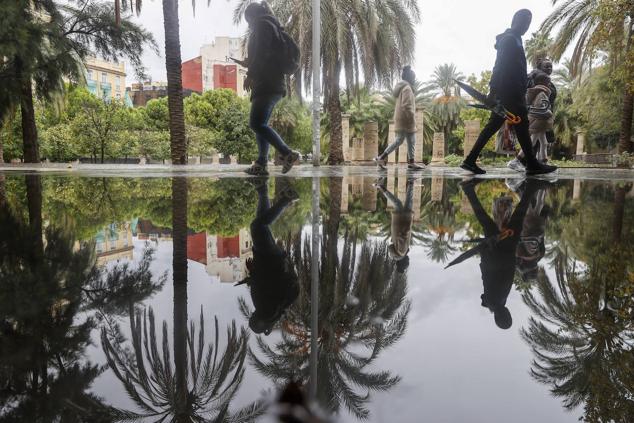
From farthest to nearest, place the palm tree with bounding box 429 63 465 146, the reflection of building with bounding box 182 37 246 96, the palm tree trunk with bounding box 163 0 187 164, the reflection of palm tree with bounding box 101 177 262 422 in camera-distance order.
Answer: the reflection of building with bounding box 182 37 246 96 → the palm tree with bounding box 429 63 465 146 → the palm tree trunk with bounding box 163 0 187 164 → the reflection of palm tree with bounding box 101 177 262 422

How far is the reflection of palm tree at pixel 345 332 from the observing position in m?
0.90

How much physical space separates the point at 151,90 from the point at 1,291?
8378cm

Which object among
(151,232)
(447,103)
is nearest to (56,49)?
(151,232)

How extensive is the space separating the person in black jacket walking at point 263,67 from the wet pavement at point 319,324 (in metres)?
4.37

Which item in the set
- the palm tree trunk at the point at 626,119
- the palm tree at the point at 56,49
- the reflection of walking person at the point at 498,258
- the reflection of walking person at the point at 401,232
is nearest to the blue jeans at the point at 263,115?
the reflection of walking person at the point at 401,232

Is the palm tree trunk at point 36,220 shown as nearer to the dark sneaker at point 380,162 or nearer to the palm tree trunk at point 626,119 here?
the dark sneaker at point 380,162

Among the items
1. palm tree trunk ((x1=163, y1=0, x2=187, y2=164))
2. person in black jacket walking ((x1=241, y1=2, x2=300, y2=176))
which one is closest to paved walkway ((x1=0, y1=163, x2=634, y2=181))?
palm tree trunk ((x1=163, y1=0, x2=187, y2=164))

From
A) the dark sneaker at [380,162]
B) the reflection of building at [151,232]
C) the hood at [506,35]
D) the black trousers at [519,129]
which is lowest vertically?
the reflection of building at [151,232]

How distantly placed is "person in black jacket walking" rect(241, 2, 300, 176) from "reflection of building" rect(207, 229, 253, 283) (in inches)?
171

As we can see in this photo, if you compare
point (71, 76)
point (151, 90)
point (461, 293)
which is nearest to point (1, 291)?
point (461, 293)

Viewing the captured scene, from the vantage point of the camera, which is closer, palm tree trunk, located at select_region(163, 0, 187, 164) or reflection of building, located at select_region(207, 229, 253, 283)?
reflection of building, located at select_region(207, 229, 253, 283)

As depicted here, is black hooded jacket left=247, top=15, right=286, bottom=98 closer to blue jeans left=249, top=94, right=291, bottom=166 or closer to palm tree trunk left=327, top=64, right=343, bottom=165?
blue jeans left=249, top=94, right=291, bottom=166

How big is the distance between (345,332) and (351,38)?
1782 cm

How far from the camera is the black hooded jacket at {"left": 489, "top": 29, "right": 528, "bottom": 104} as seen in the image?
636 cm
